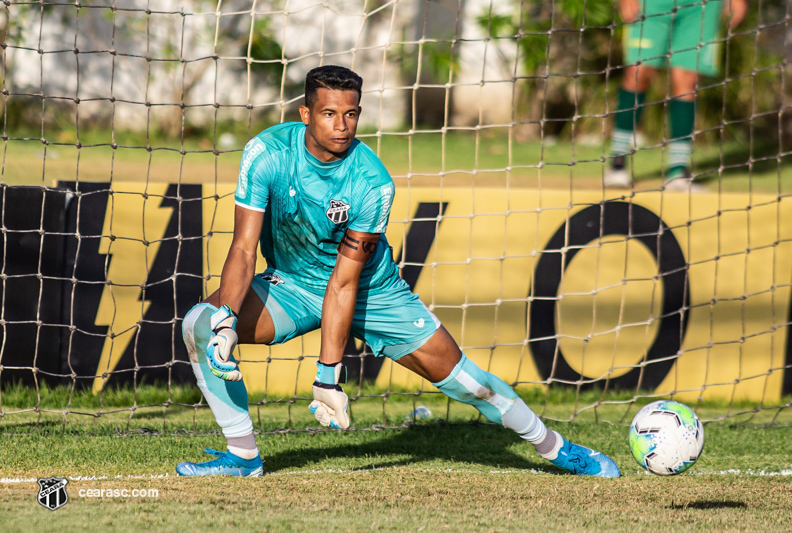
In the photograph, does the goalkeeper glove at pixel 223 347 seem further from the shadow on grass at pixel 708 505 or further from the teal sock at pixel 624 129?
the teal sock at pixel 624 129

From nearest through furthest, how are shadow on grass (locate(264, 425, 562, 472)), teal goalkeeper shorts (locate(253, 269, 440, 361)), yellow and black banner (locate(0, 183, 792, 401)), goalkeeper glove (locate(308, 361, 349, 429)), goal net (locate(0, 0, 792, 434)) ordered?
goalkeeper glove (locate(308, 361, 349, 429))
teal goalkeeper shorts (locate(253, 269, 440, 361))
shadow on grass (locate(264, 425, 562, 472))
goal net (locate(0, 0, 792, 434))
yellow and black banner (locate(0, 183, 792, 401))

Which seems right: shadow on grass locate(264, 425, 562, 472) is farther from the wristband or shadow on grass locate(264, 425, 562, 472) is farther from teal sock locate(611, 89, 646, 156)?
teal sock locate(611, 89, 646, 156)

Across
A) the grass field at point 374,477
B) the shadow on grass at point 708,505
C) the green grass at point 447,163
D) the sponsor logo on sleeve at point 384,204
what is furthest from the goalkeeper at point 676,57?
the sponsor logo on sleeve at point 384,204

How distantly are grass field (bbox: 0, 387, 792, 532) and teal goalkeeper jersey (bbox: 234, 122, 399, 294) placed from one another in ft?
3.53

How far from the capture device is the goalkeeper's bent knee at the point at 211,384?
379cm

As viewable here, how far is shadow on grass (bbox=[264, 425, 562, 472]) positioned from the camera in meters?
4.49

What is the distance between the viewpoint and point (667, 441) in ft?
12.4

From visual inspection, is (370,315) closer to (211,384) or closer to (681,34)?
(211,384)

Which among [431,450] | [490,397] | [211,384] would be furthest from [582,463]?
[211,384]

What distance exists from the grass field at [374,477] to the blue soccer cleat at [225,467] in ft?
0.22

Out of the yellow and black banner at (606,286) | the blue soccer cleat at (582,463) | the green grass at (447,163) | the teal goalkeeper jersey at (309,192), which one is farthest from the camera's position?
the green grass at (447,163)

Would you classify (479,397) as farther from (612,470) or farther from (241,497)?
(241,497)

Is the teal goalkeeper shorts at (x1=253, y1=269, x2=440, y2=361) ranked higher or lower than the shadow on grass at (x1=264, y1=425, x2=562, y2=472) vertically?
higher

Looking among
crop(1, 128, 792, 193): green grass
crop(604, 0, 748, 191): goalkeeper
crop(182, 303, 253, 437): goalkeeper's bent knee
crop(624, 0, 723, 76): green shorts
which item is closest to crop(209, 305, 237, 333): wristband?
crop(182, 303, 253, 437): goalkeeper's bent knee
